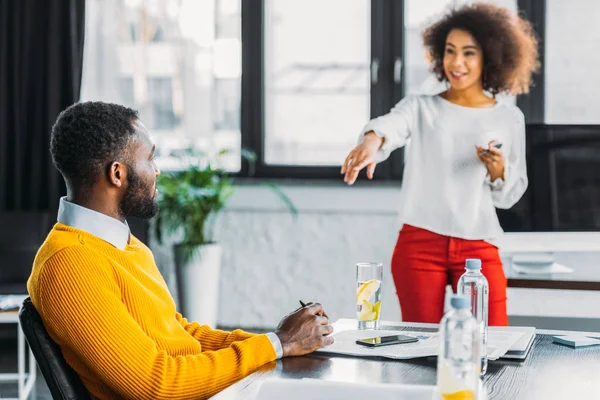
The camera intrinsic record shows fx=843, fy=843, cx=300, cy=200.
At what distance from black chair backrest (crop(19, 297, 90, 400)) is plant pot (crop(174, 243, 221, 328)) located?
9.46 feet

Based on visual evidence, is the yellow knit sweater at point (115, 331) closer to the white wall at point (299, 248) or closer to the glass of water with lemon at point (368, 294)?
the glass of water with lemon at point (368, 294)

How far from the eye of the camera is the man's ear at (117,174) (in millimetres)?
1584

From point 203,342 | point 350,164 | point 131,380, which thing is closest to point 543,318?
point 350,164

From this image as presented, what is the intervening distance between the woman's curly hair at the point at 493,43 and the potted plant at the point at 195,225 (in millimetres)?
1840

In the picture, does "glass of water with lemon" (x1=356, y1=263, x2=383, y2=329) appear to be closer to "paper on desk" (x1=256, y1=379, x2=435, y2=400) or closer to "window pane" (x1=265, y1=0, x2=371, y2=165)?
"paper on desk" (x1=256, y1=379, x2=435, y2=400)

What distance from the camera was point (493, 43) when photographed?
2.63 m

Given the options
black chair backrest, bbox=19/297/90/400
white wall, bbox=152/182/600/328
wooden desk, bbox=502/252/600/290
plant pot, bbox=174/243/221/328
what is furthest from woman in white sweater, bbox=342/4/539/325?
plant pot, bbox=174/243/221/328

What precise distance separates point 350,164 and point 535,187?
4.33 feet

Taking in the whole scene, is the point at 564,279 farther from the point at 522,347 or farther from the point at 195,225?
the point at 195,225

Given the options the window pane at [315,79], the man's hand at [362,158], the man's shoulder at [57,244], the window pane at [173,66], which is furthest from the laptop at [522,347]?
the window pane at [173,66]

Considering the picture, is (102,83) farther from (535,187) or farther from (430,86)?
(535,187)

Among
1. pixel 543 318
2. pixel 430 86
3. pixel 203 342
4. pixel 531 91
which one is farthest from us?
pixel 531 91

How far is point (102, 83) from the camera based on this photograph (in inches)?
190

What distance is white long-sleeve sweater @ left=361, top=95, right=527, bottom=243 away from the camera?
2471mm
